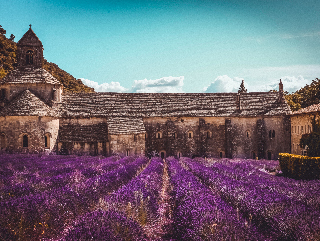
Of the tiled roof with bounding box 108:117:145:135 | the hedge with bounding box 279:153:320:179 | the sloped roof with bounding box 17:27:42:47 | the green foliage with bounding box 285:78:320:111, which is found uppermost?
the sloped roof with bounding box 17:27:42:47

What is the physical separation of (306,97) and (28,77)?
42.8 meters

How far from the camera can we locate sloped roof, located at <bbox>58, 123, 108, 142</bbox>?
1199 inches

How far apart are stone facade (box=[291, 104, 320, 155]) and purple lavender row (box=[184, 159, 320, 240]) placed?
19.3 metres

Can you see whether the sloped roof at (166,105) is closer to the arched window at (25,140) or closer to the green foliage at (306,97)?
the arched window at (25,140)

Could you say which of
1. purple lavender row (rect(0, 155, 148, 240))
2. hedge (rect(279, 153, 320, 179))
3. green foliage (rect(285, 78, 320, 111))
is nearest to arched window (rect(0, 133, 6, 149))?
purple lavender row (rect(0, 155, 148, 240))

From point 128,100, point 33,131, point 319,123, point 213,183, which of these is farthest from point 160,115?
point 213,183

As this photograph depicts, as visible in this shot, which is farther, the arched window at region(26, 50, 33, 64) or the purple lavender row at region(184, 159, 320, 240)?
the arched window at region(26, 50, 33, 64)

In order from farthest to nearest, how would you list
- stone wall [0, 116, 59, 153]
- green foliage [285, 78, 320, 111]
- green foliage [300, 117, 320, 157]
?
1. green foliage [285, 78, 320, 111]
2. stone wall [0, 116, 59, 153]
3. green foliage [300, 117, 320, 157]

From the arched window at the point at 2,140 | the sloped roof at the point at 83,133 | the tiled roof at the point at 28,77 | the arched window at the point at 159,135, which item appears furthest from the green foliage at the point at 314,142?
the arched window at the point at 2,140

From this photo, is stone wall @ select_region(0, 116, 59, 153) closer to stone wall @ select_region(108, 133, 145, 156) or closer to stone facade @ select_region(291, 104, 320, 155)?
stone wall @ select_region(108, 133, 145, 156)

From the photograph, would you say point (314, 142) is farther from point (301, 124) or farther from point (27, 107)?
point (27, 107)

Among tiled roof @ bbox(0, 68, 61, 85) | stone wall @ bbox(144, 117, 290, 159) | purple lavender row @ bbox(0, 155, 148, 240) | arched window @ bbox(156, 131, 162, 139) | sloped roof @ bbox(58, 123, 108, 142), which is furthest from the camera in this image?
arched window @ bbox(156, 131, 162, 139)

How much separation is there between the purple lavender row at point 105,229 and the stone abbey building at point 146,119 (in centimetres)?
2399

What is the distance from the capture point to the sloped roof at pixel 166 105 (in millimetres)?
33125
